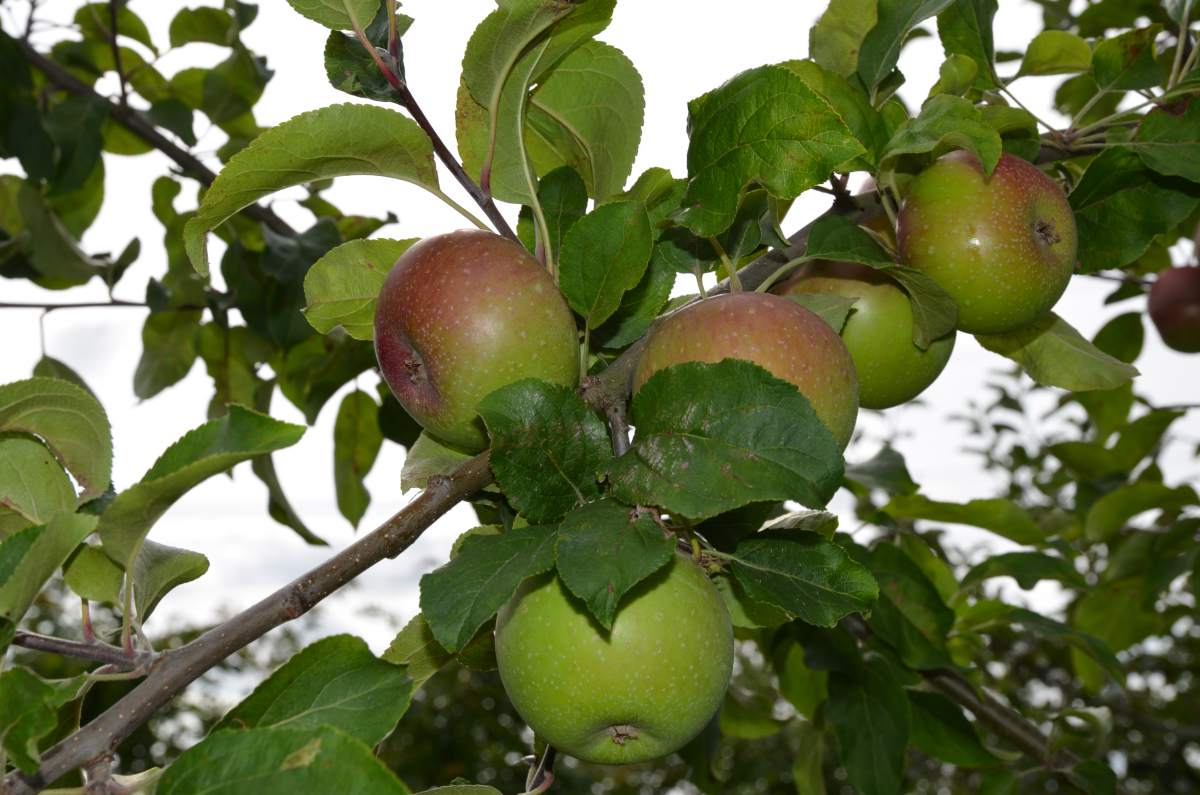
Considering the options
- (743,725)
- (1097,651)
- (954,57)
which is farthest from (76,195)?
(1097,651)

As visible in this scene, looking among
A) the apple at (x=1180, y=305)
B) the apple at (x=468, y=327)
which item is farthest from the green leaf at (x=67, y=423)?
the apple at (x=1180, y=305)

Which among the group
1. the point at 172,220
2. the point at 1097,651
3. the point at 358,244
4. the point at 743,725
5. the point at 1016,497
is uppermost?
the point at 358,244

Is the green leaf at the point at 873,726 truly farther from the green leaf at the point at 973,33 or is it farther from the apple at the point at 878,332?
the green leaf at the point at 973,33

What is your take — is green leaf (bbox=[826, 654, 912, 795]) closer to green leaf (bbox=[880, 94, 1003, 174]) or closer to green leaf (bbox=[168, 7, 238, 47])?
green leaf (bbox=[880, 94, 1003, 174])

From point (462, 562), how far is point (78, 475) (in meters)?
0.37

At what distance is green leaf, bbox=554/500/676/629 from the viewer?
715 mm

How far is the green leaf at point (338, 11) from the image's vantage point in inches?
34.7

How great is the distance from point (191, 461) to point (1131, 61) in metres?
1.10

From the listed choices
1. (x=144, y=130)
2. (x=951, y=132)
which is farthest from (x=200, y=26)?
(x=951, y=132)

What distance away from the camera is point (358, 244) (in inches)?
40.8

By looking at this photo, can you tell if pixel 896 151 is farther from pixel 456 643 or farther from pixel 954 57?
pixel 456 643

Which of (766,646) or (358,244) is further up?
(358,244)

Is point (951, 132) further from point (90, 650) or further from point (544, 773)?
point (90, 650)

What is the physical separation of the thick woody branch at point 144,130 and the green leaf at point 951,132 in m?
1.19
